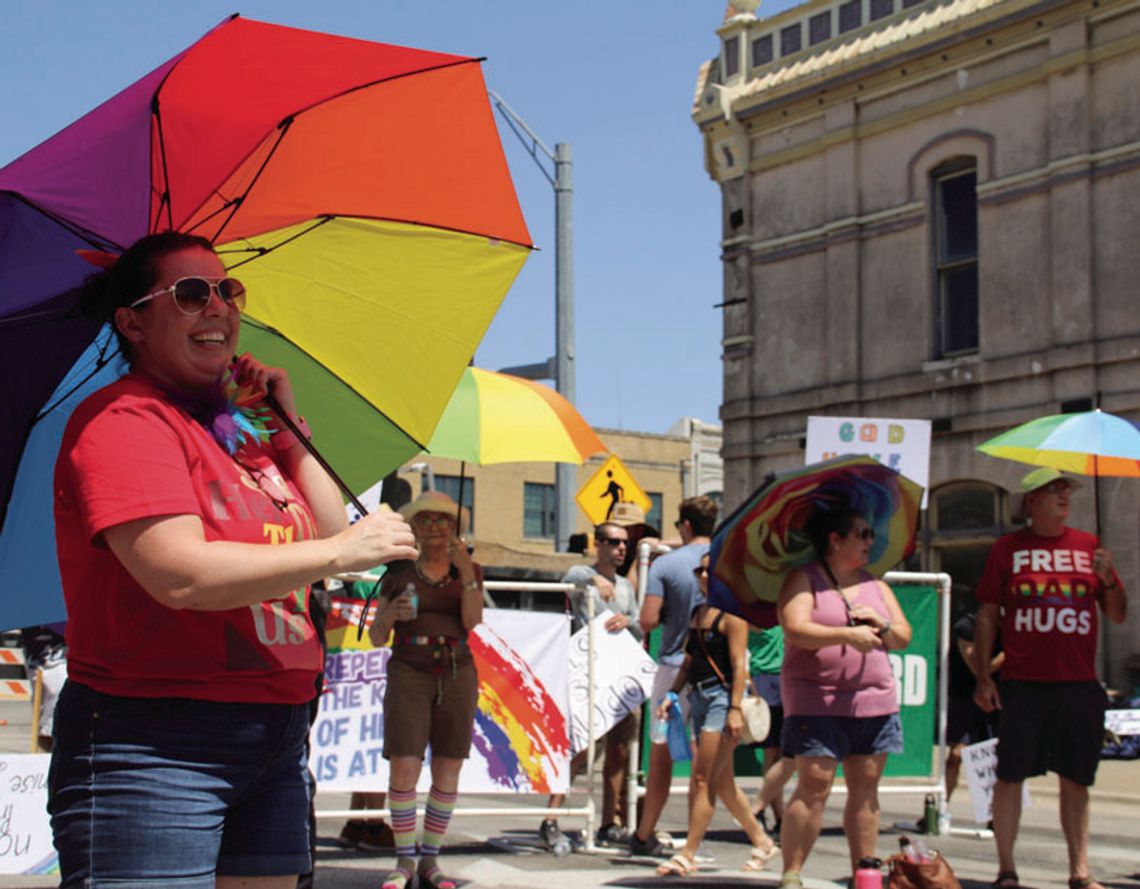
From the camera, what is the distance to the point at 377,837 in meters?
9.12

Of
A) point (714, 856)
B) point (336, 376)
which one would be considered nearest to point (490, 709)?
point (714, 856)

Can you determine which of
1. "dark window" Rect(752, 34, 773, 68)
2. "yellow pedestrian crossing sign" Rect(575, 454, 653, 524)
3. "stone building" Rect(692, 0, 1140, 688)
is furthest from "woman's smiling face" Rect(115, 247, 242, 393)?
"dark window" Rect(752, 34, 773, 68)

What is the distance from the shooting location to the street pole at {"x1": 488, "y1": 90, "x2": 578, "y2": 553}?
18438mm

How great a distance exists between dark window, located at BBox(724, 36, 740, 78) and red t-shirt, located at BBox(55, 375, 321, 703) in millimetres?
21851

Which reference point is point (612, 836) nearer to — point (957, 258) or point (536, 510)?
point (957, 258)

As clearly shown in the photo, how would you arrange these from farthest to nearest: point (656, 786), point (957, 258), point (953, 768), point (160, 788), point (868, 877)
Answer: point (957, 258) → point (953, 768) → point (656, 786) → point (868, 877) → point (160, 788)

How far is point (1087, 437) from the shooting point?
8.68 meters

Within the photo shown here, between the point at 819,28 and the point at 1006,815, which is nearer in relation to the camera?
the point at 1006,815

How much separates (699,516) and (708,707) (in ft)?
4.00

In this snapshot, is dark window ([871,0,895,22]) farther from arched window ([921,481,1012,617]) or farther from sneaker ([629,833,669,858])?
sneaker ([629,833,669,858])

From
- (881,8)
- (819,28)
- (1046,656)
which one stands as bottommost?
(1046,656)

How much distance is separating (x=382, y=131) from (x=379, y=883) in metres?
4.78

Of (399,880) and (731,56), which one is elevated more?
(731,56)

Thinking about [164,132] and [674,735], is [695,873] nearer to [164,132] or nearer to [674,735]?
[674,735]
